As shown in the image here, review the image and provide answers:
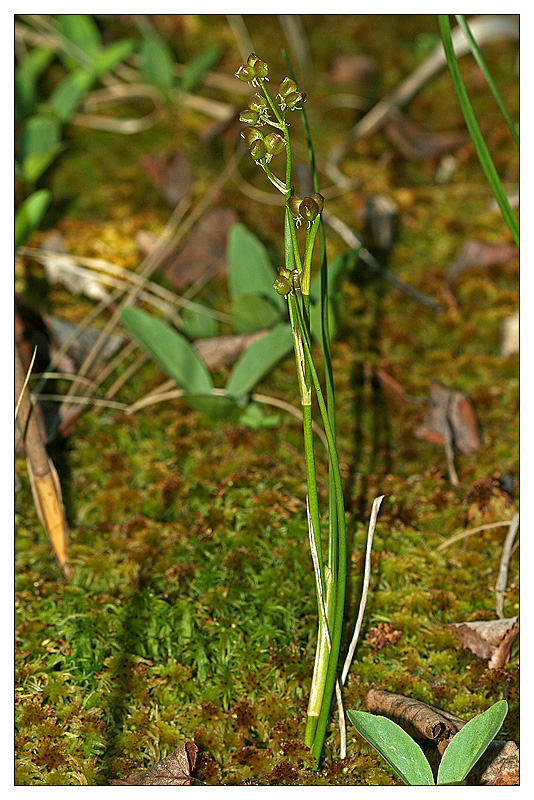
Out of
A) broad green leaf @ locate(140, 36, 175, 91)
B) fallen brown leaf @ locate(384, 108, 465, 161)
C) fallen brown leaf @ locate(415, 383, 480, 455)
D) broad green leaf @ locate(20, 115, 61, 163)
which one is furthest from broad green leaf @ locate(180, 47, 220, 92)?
fallen brown leaf @ locate(415, 383, 480, 455)

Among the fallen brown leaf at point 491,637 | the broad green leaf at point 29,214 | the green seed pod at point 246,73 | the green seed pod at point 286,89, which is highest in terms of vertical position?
the broad green leaf at point 29,214

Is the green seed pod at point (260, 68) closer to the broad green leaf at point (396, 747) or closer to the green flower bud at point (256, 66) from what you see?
the green flower bud at point (256, 66)

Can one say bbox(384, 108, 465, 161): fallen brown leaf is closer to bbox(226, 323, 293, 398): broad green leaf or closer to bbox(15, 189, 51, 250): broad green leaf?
bbox(226, 323, 293, 398): broad green leaf

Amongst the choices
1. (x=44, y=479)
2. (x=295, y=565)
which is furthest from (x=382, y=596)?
(x=44, y=479)

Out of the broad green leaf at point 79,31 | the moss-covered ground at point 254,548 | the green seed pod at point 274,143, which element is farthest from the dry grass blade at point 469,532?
the broad green leaf at point 79,31

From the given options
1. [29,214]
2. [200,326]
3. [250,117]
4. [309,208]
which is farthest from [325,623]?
[29,214]
